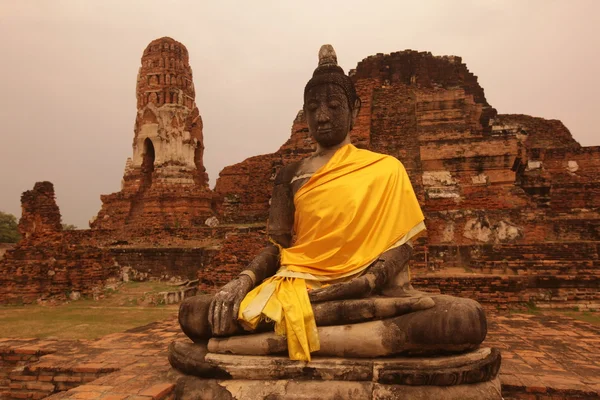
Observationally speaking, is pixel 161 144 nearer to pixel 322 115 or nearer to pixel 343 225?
pixel 322 115

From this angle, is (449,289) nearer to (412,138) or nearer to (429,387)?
(429,387)

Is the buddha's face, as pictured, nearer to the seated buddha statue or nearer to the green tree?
the seated buddha statue

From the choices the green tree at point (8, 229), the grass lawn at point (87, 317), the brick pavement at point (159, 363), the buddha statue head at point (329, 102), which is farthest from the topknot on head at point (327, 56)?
the green tree at point (8, 229)

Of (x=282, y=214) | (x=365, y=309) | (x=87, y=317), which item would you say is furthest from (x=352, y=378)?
(x=87, y=317)

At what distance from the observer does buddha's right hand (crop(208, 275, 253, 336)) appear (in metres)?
3.22

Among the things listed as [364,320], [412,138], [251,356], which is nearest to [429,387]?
[364,320]

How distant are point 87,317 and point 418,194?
719 centimetres

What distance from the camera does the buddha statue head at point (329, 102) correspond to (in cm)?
402

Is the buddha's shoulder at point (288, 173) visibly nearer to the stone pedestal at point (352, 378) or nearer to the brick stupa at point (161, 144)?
the stone pedestal at point (352, 378)

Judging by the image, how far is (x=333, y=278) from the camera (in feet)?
11.6

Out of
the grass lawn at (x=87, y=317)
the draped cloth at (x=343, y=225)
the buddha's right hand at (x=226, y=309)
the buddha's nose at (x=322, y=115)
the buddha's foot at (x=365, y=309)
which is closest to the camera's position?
the buddha's foot at (x=365, y=309)

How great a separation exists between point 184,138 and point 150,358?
1633cm

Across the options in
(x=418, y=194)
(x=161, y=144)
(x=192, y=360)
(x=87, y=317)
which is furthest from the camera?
(x=161, y=144)

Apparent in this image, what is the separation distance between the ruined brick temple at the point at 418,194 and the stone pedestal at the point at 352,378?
4.86 metres
